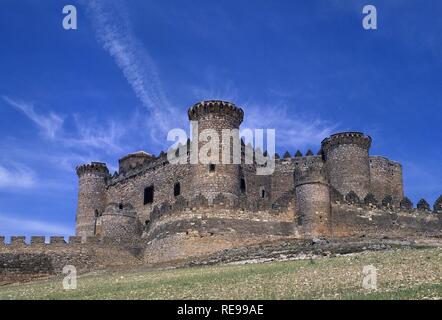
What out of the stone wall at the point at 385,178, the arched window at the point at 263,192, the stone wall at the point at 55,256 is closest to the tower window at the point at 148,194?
the arched window at the point at 263,192

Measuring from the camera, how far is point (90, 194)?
55094 mm

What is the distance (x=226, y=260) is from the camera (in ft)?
104

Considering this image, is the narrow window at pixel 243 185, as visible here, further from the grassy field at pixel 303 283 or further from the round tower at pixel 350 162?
the grassy field at pixel 303 283

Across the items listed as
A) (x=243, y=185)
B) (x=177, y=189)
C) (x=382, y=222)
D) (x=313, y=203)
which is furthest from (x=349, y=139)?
(x=177, y=189)

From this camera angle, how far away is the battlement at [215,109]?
42719mm

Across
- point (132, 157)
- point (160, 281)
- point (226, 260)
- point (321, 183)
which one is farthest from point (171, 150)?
point (160, 281)

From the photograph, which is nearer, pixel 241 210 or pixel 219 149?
pixel 241 210

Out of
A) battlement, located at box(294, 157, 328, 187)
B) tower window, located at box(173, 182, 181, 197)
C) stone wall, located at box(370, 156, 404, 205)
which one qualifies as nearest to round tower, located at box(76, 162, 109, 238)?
tower window, located at box(173, 182, 181, 197)

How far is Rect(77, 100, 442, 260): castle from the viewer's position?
38250 millimetres

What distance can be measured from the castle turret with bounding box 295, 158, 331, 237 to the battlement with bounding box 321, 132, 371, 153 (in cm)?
947

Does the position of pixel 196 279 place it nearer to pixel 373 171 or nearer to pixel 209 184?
pixel 209 184

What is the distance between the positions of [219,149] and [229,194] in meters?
2.91

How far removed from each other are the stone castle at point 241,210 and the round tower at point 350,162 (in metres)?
0.07

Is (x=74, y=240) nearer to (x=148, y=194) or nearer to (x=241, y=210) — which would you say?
(x=241, y=210)
